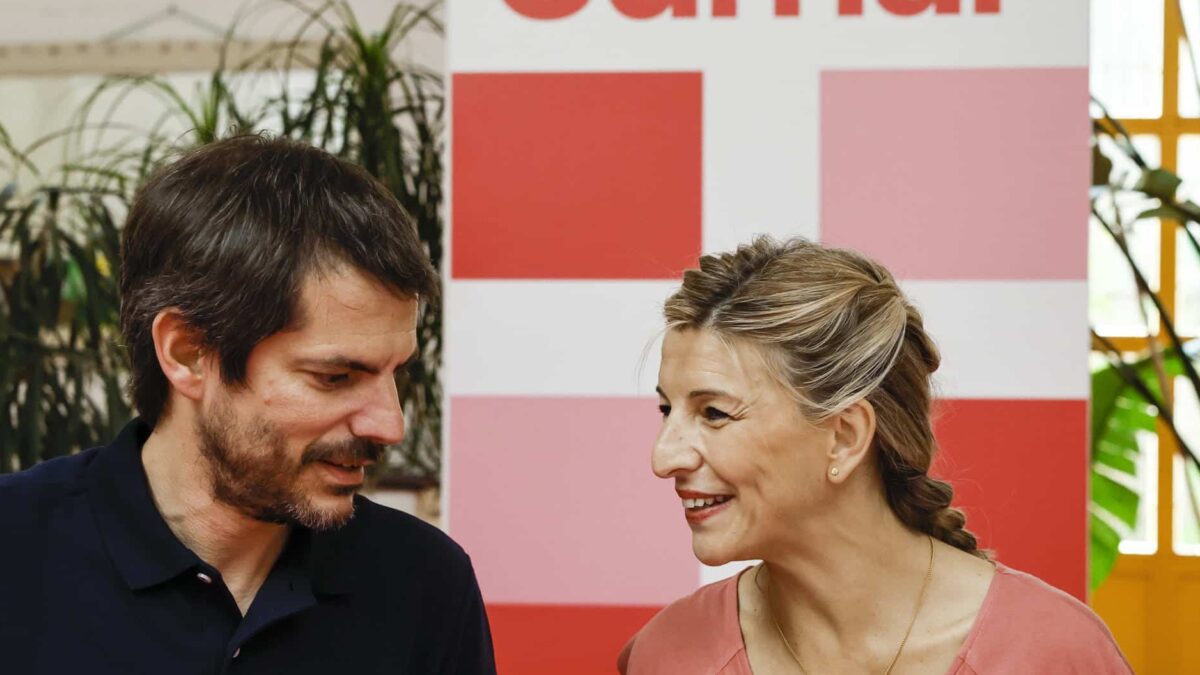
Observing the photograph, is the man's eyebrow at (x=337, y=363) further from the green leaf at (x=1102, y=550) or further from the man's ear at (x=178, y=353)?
the green leaf at (x=1102, y=550)

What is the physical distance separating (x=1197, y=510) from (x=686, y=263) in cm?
195

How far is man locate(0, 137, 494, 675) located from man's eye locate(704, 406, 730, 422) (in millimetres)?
341

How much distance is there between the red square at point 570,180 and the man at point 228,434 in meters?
0.58

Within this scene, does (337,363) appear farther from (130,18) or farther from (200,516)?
(130,18)

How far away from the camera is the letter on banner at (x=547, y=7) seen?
2.05m

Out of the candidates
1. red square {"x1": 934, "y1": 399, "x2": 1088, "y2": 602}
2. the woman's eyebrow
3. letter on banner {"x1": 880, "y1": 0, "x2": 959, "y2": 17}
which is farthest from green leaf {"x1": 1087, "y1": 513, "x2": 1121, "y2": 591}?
the woman's eyebrow

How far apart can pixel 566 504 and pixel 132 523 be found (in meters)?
0.78

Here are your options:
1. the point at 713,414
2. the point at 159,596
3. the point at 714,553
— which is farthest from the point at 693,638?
the point at 159,596

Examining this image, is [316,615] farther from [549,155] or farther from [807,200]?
[807,200]

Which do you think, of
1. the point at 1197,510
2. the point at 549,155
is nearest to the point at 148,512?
the point at 549,155

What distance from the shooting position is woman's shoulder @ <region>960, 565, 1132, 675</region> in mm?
1502

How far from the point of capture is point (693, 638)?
5.43ft

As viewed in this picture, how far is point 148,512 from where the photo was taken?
142 cm

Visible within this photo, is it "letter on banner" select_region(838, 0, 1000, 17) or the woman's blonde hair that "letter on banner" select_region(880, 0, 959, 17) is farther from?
the woman's blonde hair
